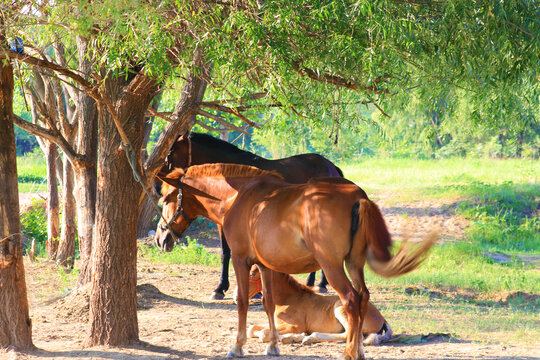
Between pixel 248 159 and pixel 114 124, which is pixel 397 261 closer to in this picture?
pixel 114 124

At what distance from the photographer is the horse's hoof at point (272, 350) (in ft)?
19.0

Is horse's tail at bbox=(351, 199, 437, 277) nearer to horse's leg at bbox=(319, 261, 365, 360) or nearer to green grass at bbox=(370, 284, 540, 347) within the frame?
horse's leg at bbox=(319, 261, 365, 360)

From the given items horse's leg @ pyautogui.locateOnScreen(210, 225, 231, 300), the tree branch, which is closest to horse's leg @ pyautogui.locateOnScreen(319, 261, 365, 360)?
the tree branch

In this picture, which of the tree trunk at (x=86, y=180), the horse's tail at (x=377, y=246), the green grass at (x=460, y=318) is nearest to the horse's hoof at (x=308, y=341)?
the green grass at (x=460, y=318)

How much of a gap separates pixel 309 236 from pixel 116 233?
1982 millimetres

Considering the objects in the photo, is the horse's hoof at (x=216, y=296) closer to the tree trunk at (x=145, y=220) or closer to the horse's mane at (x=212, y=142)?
the horse's mane at (x=212, y=142)

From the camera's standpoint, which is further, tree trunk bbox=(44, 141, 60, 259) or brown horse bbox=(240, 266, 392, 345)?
tree trunk bbox=(44, 141, 60, 259)

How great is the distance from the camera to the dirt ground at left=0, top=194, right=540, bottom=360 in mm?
5637

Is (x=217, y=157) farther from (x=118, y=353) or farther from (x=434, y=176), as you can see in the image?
(x=434, y=176)

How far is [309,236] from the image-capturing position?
5.30 meters

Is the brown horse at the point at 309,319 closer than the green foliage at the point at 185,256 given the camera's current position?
Yes

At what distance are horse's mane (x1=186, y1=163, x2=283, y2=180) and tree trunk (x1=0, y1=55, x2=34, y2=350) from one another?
1.85 m

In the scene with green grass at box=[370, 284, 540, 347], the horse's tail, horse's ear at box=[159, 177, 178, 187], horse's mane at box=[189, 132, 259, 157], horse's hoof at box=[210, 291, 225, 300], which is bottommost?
green grass at box=[370, 284, 540, 347]

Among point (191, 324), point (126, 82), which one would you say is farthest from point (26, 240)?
point (126, 82)
